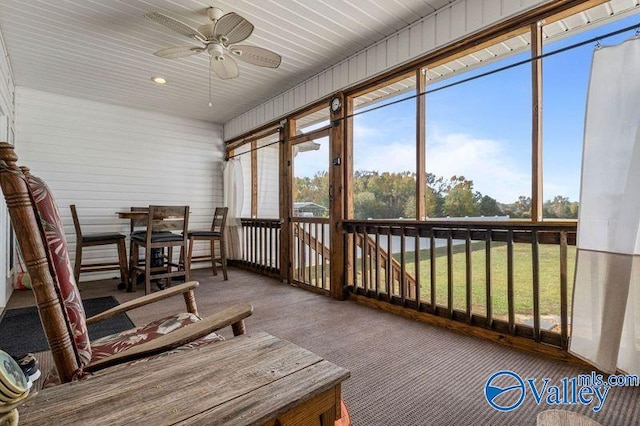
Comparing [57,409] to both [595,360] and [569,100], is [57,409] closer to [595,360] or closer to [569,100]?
[595,360]

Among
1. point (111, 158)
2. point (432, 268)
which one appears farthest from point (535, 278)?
point (111, 158)

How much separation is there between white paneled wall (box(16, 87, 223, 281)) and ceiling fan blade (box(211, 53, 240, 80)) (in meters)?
2.78

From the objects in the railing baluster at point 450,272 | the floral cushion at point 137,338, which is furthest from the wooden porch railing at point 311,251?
the floral cushion at point 137,338

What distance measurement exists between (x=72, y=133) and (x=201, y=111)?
1.80m

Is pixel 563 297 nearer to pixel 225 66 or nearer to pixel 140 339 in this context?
pixel 140 339

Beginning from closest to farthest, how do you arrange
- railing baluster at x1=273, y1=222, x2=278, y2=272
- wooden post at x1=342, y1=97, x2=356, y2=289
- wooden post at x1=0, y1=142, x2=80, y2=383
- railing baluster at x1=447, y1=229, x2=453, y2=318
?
wooden post at x1=0, y1=142, x2=80, y2=383 < railing baluster at x1=447, y1=229, x2=453, y2=318 < wooden post at x1=342, y1=97, x2=356, y2=289 < railing baluster at x1=273, y1=222, x2=278, y2=272

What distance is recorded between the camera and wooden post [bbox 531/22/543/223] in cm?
227

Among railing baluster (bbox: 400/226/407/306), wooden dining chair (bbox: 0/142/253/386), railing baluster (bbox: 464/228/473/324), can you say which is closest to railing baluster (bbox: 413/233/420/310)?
railing baluster (bbox: 400/226/407/306)

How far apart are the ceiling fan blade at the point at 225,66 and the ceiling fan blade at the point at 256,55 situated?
3.5 inches

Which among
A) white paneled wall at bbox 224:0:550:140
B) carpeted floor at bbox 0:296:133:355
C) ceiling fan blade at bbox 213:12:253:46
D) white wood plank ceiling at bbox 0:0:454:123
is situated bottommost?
carpeted floor at bbox 0:296:133:355

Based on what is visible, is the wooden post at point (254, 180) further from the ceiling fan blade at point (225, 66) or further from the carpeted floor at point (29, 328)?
the carpeted floor at point (29, 328)

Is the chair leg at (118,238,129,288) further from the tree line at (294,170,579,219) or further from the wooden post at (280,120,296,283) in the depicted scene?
the tree line at (294,170,579,219)

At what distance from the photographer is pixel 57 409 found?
25.5 inches

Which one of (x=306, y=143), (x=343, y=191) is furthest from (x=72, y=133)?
(x=343, y=191)
